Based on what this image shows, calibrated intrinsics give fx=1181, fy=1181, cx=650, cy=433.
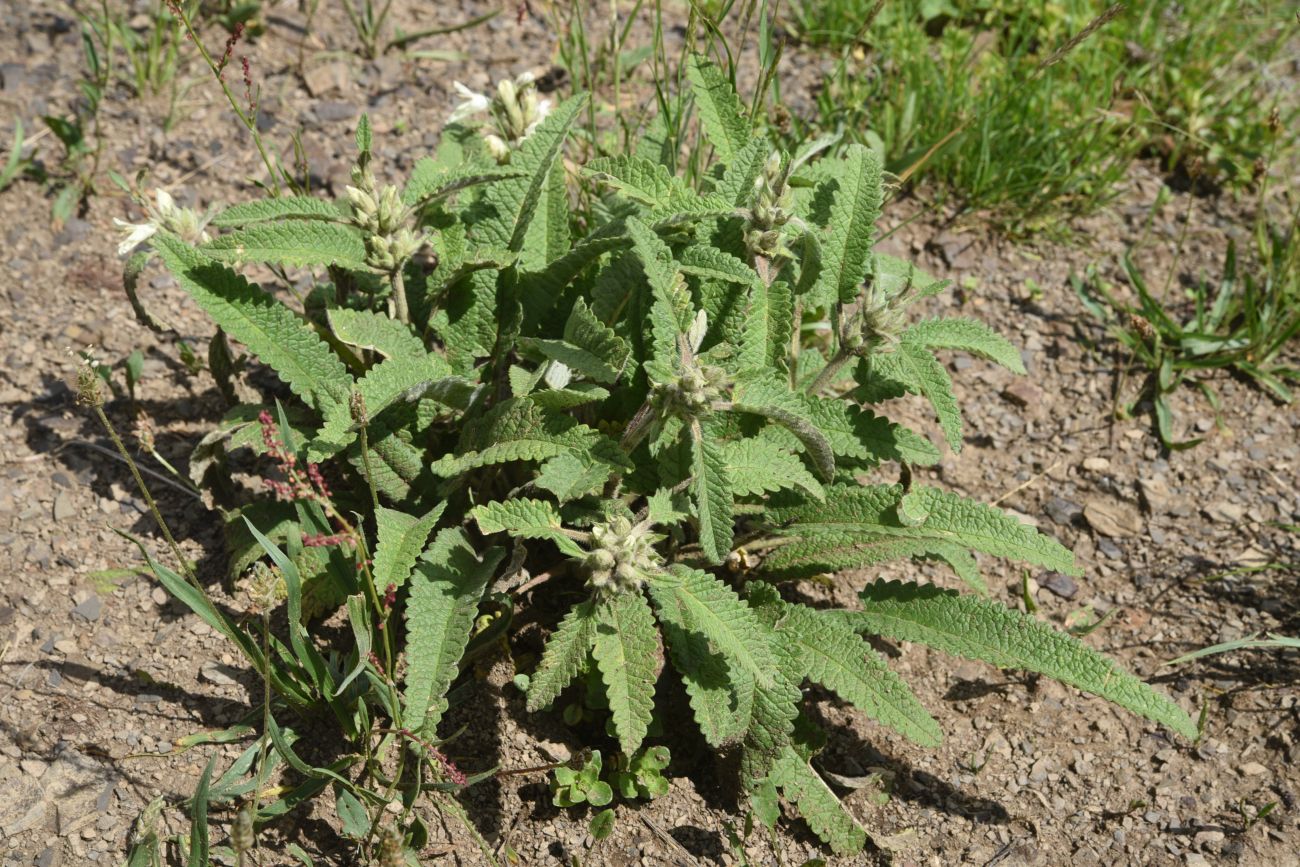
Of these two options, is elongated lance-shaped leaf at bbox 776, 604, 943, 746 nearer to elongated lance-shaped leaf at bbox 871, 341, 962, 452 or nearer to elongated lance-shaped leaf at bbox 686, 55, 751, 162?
elongated lance-shaped leaf at bbox 871, 341, 962, 452

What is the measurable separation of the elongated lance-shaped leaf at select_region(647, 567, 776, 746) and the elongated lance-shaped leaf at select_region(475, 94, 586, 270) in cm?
96

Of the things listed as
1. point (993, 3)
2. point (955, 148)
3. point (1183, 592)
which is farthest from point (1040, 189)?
point (1183, 592)

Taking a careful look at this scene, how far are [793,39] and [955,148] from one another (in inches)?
37.9

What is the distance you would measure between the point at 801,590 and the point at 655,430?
92 centimetres

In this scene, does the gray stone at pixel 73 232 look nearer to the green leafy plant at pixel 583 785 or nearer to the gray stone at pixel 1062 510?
the green leafy plant at pixel 583 785

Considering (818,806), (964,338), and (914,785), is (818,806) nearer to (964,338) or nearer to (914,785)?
(914,785)

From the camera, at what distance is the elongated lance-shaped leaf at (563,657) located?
101 inches

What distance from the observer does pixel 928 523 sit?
9.48 ft

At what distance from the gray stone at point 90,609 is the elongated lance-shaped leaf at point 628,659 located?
4.30 ft

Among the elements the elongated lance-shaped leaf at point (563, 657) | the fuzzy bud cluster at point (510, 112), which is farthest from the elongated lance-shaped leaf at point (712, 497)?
the fuzzy bud cluster at point (510, 112)

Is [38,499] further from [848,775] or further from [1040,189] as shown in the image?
[1040,189]

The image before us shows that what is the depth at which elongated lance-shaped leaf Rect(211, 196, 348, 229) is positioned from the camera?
2670 millimetres

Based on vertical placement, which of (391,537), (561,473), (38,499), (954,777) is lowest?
(954,777)

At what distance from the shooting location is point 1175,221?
445cm
